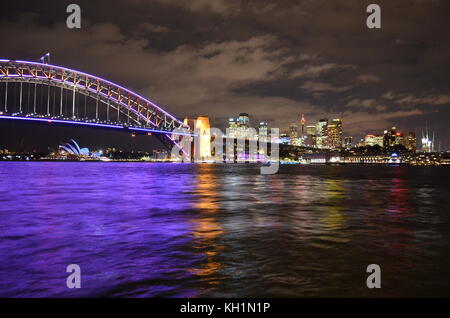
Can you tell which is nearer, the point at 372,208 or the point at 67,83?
the point at 372,208

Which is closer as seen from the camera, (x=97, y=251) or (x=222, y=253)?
(x=222, y=253)

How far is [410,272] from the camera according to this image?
5.79 metres

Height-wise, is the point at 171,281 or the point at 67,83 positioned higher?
the point at 67,83

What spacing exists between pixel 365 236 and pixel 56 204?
11202mm

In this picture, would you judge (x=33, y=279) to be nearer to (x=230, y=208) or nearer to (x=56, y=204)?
(x=230, y=208)

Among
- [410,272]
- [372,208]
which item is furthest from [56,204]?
[410,272]

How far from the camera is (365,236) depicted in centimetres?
873

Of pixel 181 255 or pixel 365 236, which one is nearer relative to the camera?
pixel 181 255
